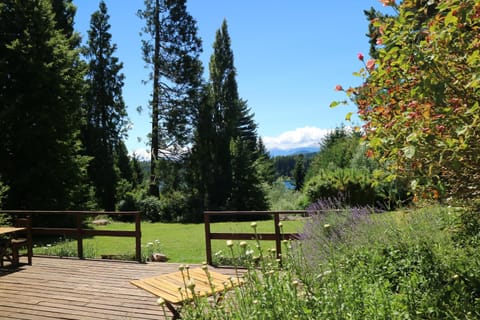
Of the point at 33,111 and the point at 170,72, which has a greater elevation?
the point at 170,72

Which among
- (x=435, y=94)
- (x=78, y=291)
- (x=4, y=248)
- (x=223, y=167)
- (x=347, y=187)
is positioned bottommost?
(x=78, y=291)

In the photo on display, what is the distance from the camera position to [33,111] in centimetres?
1299

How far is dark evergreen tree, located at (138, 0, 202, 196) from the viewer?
2353 cm

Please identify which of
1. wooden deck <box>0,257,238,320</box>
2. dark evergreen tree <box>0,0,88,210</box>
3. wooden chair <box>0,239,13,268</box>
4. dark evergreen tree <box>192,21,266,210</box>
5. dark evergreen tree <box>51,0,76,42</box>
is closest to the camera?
wooden deck <box>0,257,238,320</box>

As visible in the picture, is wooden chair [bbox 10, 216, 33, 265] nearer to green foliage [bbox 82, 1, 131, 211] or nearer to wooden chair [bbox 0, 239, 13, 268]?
wooden chair [bbox 0, 239, 13, 268]

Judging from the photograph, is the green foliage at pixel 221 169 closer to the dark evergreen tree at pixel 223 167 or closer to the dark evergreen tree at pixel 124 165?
the dark evergreen tree at pixel 223 167

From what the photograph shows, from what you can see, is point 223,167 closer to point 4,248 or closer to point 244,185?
point 244,185

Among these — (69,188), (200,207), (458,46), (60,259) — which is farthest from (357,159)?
(458,46)

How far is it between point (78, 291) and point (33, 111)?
958cm

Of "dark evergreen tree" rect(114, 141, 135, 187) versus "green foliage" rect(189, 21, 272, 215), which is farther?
"dark evergreen tree" rect(114, 141, 135, 187)

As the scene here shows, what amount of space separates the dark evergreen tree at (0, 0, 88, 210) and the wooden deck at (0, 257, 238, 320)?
645 centimetres

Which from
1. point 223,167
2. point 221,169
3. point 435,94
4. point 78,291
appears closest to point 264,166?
point 223,167

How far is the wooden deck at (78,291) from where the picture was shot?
4527 mm

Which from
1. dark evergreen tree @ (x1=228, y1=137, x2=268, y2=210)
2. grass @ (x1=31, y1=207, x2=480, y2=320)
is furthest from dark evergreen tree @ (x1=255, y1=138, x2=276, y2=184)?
grass @ (x1=31, y1=207, x2=480, y2=320)
